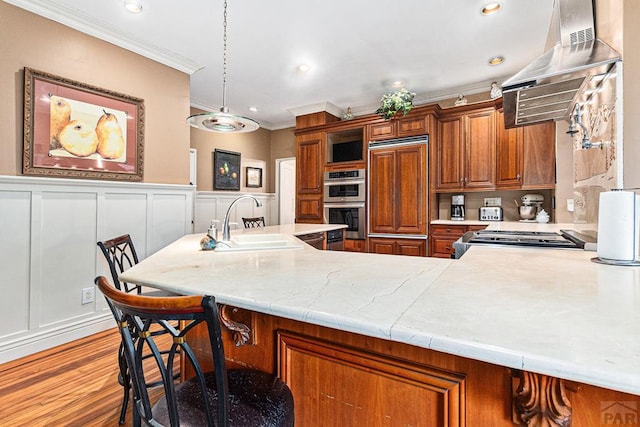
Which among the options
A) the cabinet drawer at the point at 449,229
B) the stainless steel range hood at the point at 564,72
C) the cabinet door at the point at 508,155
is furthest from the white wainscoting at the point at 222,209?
the stainless steel range hood at the point at 564,72

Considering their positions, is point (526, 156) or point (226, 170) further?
point (226, 170)

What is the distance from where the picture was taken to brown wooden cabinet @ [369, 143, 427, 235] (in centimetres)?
409

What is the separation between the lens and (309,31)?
2.92 meters

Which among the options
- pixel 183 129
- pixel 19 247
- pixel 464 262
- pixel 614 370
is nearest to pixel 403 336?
pixel 614 370

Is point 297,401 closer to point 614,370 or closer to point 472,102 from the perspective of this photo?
point 614,370

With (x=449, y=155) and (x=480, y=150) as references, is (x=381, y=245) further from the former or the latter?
(x=480, y=150)

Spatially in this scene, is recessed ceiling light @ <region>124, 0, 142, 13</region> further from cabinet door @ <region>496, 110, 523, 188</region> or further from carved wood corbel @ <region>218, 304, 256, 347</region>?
cabinet door @ <region>496, 110, 523, 188</region>

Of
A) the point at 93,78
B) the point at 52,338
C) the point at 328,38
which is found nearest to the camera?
the point at 52,338

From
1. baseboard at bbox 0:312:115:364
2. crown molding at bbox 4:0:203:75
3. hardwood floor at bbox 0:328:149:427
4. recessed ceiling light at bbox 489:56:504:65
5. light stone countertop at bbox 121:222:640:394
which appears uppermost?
recessed ceiling light at bbox 489:56:504:65

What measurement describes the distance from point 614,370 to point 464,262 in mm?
879

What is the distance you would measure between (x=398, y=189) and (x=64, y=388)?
3808 millimetres

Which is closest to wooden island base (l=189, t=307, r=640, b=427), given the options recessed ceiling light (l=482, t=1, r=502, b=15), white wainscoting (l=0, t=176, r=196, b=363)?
white wainscoting (l=0, t=176, r=196, b=363)

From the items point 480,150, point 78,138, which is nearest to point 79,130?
point 78,138

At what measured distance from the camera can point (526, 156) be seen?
3.68 m
